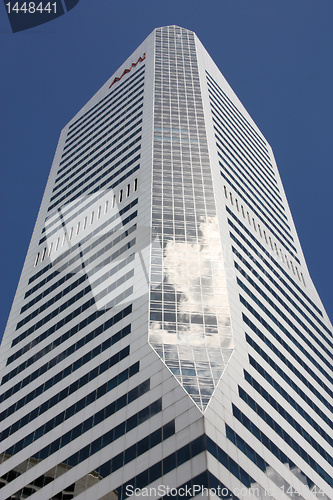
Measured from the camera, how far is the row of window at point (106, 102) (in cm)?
12312

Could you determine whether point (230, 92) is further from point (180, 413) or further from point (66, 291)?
point (180, 413)

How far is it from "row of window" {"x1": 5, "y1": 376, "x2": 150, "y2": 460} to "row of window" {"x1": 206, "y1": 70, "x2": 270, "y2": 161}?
8156cm

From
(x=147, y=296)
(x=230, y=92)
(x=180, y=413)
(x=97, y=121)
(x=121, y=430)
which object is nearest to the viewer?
(x=180, y=413)

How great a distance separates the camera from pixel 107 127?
11519cm

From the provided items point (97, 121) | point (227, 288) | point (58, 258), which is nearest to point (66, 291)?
point (58, 258)

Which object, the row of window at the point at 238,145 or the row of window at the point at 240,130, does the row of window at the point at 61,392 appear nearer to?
the row of window at the point at 238,145

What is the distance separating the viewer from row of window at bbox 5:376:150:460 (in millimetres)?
53281

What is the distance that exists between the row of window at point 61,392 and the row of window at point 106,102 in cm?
7205

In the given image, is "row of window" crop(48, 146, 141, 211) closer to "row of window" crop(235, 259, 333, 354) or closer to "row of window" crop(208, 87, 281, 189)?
"row of window" crop(208, 87, 281, 189)

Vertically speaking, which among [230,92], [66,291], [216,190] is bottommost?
[66,291]

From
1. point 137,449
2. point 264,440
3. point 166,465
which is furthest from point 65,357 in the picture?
point 264,440

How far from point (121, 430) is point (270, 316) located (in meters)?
28.6

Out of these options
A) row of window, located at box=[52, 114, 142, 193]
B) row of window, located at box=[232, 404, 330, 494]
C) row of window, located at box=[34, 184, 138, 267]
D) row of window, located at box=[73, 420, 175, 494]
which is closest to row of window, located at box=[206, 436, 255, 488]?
row of window, located at box=[73, 420, 175, 494]

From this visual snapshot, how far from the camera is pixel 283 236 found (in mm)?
100125
